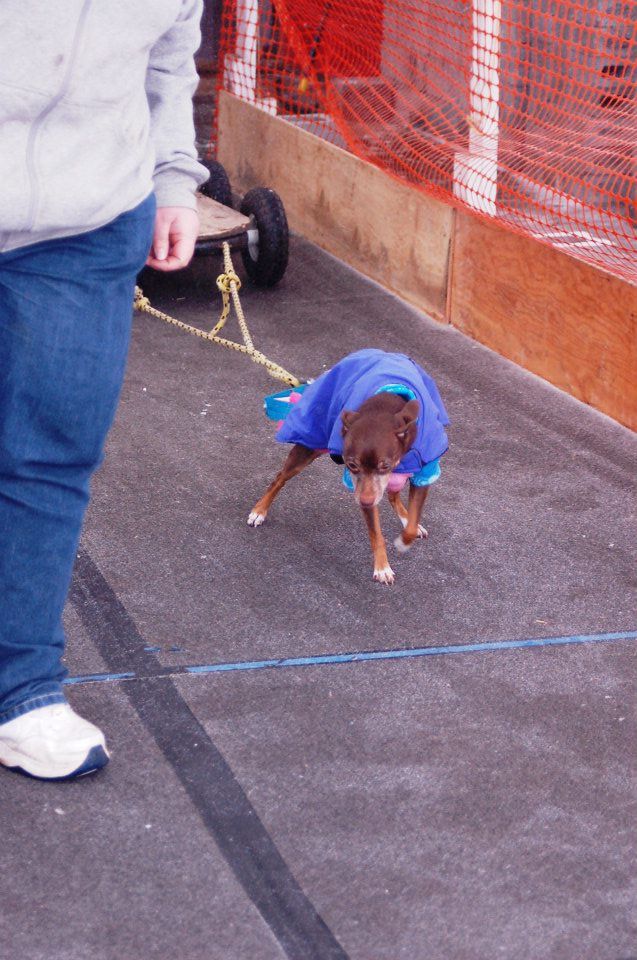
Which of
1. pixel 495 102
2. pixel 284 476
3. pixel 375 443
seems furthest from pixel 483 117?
pixel 375 443

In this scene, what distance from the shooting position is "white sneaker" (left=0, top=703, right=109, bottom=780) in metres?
2.64

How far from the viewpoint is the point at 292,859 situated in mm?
2479

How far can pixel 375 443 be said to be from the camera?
3.46 m

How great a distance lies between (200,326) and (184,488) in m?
1.70

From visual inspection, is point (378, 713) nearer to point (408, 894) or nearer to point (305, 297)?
point (408, 894)

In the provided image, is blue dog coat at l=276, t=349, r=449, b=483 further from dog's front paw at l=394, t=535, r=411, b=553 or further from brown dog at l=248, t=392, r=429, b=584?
dog's front paw at l=394, t=535, r=411, b=553

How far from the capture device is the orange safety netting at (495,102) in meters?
5.46

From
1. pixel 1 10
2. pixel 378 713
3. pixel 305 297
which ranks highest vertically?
pixel 1 10

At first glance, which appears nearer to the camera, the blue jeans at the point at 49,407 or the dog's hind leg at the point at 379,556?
the blue jeans at the point at 49,407

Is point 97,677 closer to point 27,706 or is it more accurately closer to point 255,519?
point 27,706

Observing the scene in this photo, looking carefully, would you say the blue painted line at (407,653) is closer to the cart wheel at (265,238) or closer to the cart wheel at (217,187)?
the cart wheel at (265,238)

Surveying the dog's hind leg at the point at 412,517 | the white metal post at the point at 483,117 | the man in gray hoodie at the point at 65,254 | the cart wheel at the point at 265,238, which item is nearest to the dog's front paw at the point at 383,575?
the dog's hind leg at the point at 412,517

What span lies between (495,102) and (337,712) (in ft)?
11.1

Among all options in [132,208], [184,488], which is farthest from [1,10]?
[184,488]
